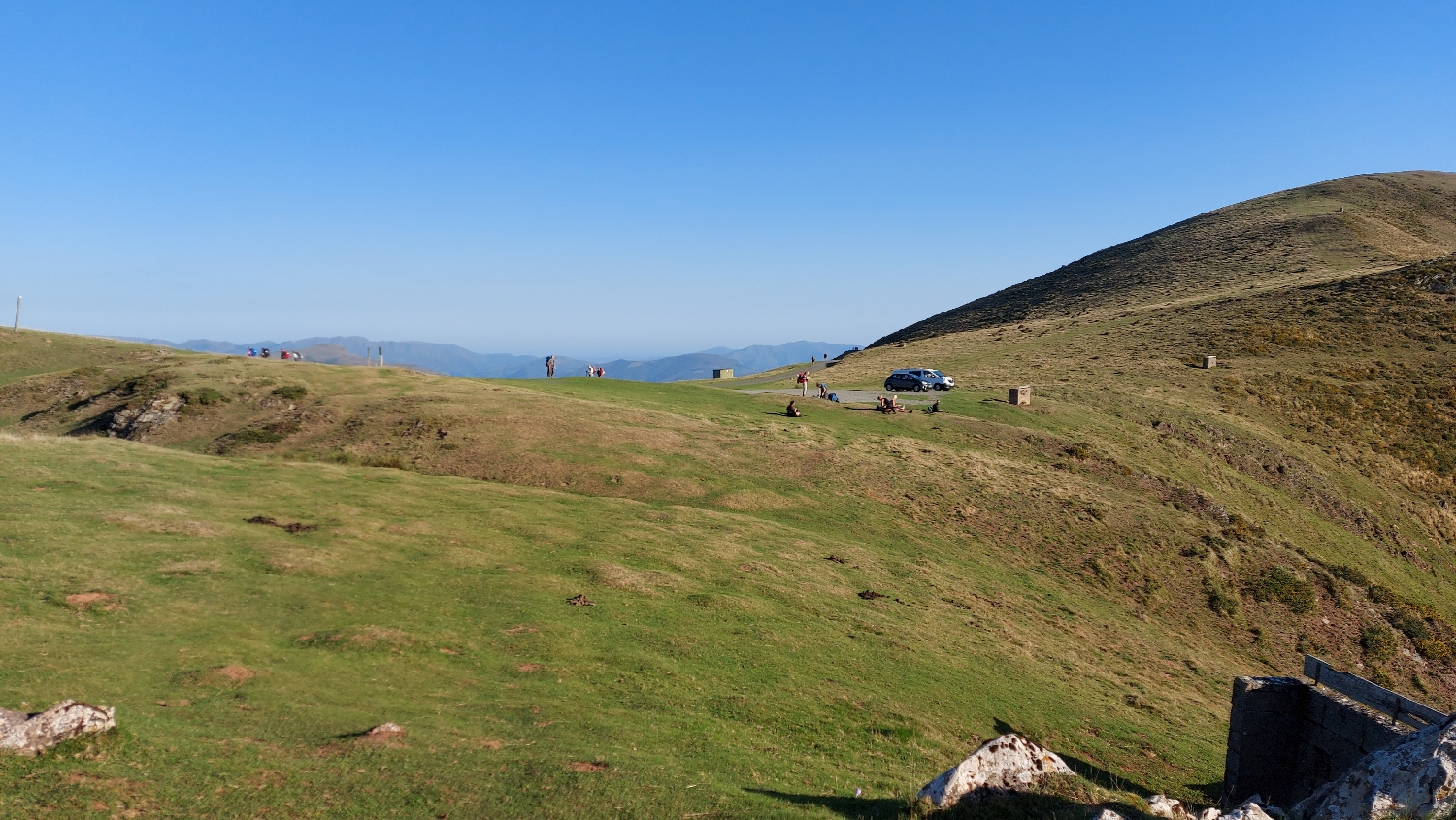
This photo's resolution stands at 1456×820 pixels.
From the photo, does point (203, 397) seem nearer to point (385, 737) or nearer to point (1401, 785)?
point (385, 737)

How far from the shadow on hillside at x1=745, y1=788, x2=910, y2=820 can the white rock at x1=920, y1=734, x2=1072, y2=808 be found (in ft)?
2.15

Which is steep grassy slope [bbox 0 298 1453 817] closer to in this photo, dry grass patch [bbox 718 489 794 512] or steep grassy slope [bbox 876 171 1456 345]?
dry grass patch [bbox 718 489 794 512]

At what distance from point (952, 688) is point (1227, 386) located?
197ft

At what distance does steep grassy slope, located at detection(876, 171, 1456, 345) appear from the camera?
11369 centimetres

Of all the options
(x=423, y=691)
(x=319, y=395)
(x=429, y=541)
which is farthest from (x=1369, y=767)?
(x=319, y=395)

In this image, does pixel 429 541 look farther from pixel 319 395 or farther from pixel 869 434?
pixel 869 434

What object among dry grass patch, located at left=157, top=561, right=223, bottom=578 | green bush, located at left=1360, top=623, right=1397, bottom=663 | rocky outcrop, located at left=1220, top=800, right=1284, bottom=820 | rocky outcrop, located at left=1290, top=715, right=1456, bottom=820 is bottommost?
green bush, located at left=1360, top=623, right=1397, bottom=663

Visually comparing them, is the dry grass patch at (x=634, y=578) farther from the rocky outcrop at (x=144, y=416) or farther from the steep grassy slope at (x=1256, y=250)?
the steep grassy slope at (x=1256, y=250)

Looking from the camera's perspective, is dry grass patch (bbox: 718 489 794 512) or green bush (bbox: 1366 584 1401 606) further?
green bush (bbox: 1366 584 1401 606)

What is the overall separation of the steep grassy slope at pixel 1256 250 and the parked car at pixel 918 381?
59.3m

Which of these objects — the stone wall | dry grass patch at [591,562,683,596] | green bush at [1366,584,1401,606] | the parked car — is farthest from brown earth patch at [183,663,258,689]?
the parked car

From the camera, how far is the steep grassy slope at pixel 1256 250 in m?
114

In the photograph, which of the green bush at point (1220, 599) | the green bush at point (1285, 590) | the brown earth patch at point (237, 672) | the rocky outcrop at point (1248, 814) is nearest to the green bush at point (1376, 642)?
the green bush at point (1285, 590)

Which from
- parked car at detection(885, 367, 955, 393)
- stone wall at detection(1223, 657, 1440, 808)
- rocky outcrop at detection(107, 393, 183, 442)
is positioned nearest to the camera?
stone wall at detection(1223, 657, 1440, 808)
